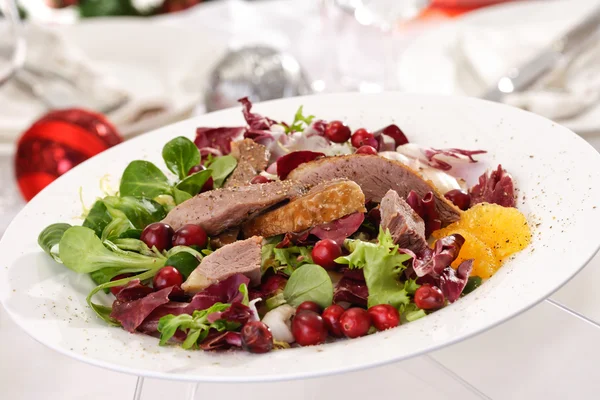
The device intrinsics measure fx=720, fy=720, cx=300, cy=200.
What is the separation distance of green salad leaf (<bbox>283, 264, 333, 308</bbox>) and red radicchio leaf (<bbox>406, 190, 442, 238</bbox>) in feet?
1.34

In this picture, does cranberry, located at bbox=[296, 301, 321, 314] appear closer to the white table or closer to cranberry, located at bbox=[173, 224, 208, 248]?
the white table

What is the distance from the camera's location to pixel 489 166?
238 centimetres

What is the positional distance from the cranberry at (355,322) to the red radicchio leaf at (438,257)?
0.21m

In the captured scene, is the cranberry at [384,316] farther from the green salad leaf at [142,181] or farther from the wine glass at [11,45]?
the wine glass at [11,45]

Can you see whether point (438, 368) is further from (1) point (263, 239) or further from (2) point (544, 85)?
(2) point (544, 85)

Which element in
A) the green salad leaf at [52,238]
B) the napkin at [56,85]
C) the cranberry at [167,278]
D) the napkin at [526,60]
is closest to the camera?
the cranberry at [167,278]

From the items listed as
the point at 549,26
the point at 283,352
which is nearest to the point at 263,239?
the point at 283,352

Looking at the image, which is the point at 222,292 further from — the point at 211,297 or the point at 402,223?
the point at 402,223

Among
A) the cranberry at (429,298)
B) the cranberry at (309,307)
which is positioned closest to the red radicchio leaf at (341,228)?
the cranberry at (309,307)

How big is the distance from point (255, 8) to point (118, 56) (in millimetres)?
1216

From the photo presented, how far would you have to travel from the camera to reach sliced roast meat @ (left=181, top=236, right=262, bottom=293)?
74.5 inches

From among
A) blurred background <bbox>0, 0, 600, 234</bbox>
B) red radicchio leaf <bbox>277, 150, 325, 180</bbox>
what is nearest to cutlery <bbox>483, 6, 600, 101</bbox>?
blurred background <bbox>0, 0, 600, 234</bbox>

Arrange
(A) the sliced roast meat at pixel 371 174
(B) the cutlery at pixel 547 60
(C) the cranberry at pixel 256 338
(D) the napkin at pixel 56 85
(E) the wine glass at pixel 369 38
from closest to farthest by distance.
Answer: (C) the cranberry at pixel 256 338, (A) the sliced roast meat at pixel 371 174, (B) the cutlery at pixel 547 60, (D) the napkin at pixel 56 85, (E) the wine glass at pixel 369 38

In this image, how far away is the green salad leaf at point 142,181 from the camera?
2.46 meters
